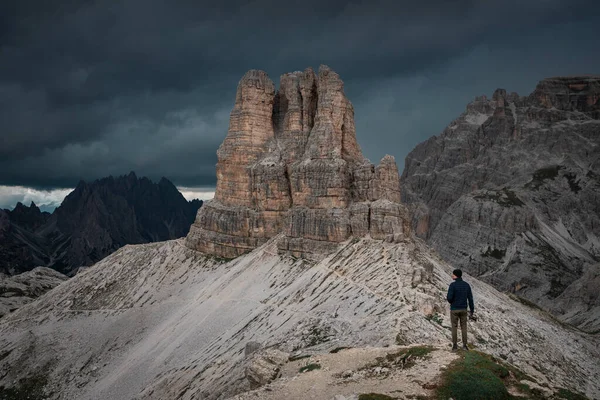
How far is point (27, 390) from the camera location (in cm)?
6306

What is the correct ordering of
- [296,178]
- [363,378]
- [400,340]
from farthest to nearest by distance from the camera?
1. [296,178]
2. [400,340]
3. [363,378]

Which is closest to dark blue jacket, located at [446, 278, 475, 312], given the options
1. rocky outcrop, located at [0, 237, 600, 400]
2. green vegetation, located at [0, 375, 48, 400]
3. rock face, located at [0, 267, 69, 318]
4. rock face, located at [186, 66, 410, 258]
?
rocky outcrop, located at [0, 237, 600, 400]

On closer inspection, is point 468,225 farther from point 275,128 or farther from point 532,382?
point 532,382

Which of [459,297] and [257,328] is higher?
[459,297]

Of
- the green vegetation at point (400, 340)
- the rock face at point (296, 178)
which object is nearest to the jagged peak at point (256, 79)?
the rock face at point (296, 178)

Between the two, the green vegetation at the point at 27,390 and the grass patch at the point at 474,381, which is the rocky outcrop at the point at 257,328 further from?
the grass patch at the point at 474,381

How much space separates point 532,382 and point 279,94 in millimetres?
71792

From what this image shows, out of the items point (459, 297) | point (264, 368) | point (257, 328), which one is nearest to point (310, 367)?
point (264, 368)

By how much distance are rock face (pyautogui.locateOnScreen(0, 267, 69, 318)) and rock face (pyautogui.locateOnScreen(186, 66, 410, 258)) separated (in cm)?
4746

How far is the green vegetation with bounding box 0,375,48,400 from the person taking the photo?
61750 mm

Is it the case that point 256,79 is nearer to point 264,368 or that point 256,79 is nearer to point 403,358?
point 264,368

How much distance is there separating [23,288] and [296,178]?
80.1 m

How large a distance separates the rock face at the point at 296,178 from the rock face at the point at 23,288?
1869 inches

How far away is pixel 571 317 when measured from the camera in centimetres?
10281
